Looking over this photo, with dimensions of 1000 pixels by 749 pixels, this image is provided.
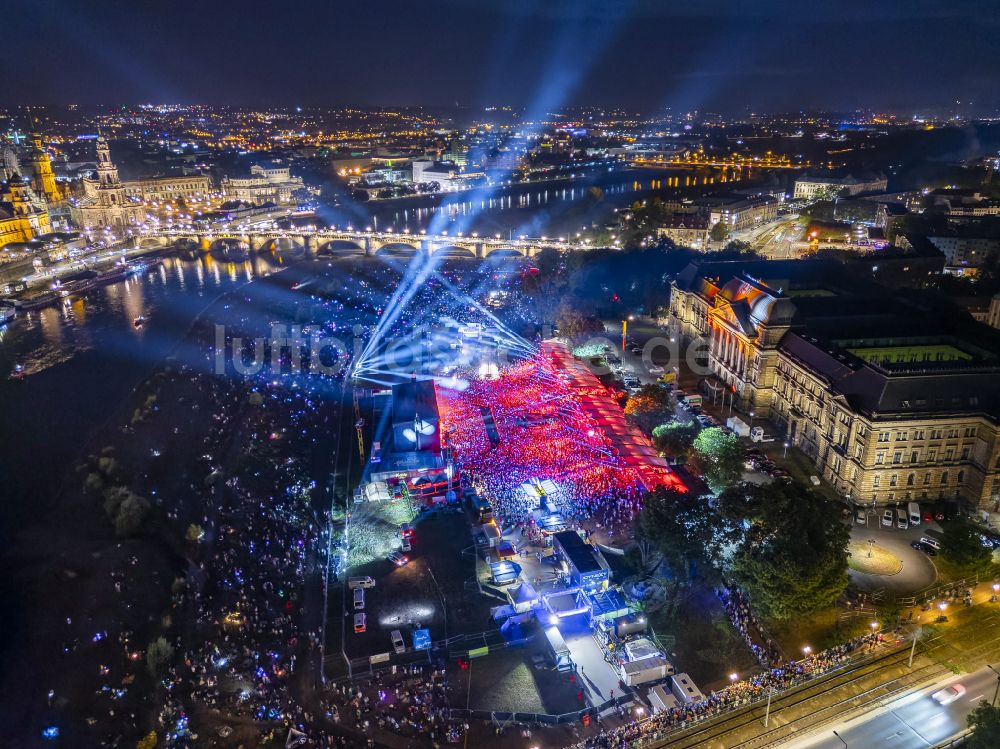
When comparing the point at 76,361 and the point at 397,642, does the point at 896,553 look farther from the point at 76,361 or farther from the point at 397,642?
the point at 76,361

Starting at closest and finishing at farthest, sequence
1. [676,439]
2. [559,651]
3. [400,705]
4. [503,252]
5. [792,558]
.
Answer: [400,705]
[792,558]
[559,651]
[676,439]
[503,252]

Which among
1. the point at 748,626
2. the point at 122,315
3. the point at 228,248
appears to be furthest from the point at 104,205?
the point at 748,626

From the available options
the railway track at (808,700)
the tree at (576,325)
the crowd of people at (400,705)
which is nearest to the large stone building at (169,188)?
the tree at (576,325)

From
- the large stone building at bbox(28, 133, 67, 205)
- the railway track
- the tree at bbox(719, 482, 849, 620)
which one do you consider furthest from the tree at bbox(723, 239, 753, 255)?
the large stone building at bbox(28, 133, 67, 205)

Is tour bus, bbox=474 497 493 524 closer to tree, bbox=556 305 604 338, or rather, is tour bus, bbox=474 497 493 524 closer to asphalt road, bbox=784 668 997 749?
asphalt road, bbox=784 668 997 749

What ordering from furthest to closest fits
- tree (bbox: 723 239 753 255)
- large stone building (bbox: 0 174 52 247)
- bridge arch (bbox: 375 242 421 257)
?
bridge arch (bbox: 375 242 421 257) → large stone building (bbox: 0 174 52 247) → tree (bbox: 723 239 753 255)

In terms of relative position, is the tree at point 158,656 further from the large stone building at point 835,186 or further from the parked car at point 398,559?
the large stone building at point 835,186
